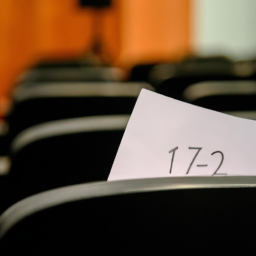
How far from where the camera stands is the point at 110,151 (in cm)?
97

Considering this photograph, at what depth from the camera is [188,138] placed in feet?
1.92

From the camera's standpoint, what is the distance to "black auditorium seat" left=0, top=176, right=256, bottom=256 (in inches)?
18.4

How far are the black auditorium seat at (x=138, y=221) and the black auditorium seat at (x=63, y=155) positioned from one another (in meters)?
0.45

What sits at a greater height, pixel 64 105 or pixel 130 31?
pixel 64 105

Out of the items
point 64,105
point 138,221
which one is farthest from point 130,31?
point 138,221

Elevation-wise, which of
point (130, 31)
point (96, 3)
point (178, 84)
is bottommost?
point (130, 31)

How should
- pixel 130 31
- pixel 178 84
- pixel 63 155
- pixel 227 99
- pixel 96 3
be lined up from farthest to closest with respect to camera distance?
pixel 130 31 → pixel 96 3 → pixel 178 84 → pixel 227 99 → pixel 63 155

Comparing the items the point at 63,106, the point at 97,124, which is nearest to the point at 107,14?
the point at 63,106

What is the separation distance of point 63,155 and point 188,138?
1.41 feet

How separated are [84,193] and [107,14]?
7.89m

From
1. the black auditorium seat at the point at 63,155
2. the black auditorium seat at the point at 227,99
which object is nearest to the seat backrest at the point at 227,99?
the black auditorium seat at the point at 227,99

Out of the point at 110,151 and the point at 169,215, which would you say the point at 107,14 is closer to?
the point at 110,151

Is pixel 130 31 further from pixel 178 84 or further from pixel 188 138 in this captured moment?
pixel 188 138

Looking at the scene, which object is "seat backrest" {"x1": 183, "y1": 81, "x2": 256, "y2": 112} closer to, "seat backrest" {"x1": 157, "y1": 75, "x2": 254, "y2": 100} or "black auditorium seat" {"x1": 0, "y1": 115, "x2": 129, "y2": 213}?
"black auditorium seat" {"x1": 0, "y1": 115, "x2": 129, "y2": 213}
